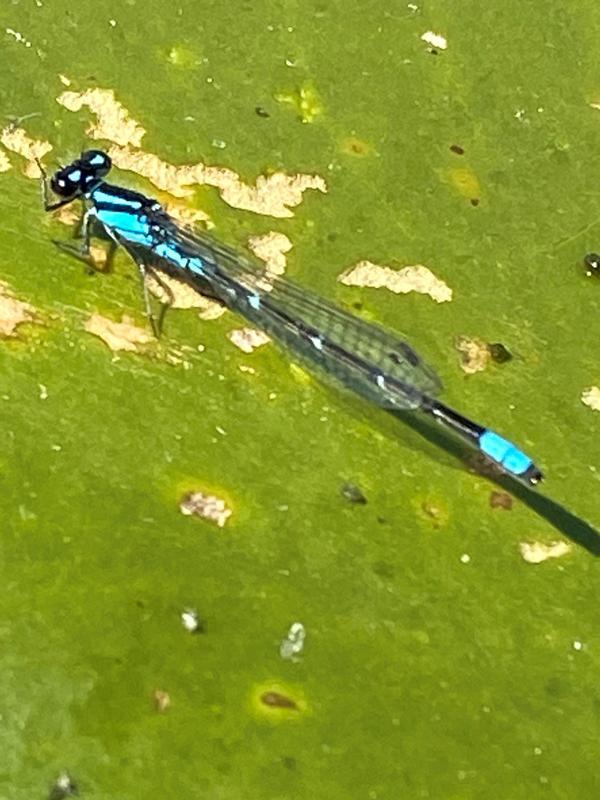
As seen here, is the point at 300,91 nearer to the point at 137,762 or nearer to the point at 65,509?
the point at 65,509

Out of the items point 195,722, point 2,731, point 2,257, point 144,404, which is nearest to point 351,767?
point 195,722

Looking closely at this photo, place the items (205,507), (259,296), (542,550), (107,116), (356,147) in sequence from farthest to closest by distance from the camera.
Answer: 1. (356,147)
2. (107,116)
3. (259,296)
4. (542,550)
5. (205,507)

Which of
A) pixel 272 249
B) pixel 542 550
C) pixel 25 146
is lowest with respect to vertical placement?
pixel 542 550

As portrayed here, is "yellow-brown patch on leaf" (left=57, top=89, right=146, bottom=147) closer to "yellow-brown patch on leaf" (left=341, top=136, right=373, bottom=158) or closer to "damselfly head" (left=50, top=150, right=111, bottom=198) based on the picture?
"damselfly head" (left=50, top=150, right=111, bottom=198)

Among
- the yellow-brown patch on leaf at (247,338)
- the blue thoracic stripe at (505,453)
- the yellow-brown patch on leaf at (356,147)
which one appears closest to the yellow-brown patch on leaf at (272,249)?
the yellow-brown patch on leaf at (247,338)

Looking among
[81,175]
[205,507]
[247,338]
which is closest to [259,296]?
[247,338]

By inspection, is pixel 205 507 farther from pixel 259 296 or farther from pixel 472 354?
pixel 472 354
